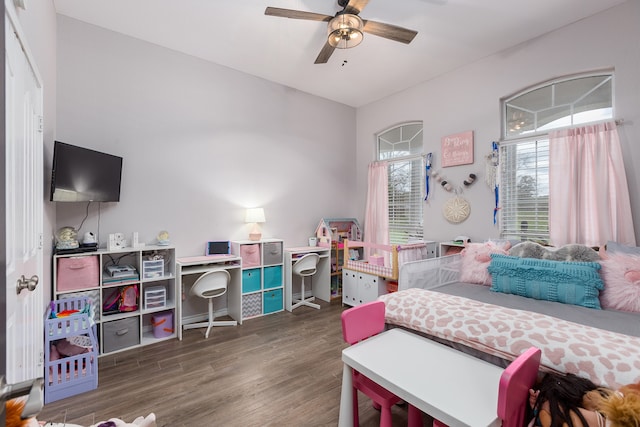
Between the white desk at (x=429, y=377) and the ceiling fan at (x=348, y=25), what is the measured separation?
233 cm

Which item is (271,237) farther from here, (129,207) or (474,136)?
(474,136)

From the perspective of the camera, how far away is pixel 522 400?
114 cm

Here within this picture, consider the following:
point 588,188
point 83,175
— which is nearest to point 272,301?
point 83,175

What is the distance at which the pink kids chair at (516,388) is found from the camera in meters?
1.00

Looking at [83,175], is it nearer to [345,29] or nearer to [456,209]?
[345,29]

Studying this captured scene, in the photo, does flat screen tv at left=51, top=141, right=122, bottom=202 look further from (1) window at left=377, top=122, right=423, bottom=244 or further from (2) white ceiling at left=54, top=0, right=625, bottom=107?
(1) window at left=377, top=122, right=423, bottom=244

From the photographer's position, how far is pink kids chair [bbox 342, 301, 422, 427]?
140 cm

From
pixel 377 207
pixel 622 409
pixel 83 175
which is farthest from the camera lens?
pixel 377 207

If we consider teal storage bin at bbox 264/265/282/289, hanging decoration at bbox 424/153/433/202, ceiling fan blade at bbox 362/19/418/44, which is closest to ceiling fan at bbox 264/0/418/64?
ceiling fan blade at bbox 362/19/418/44

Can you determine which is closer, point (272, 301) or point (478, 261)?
point (478, 261)

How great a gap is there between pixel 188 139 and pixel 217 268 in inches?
63.1

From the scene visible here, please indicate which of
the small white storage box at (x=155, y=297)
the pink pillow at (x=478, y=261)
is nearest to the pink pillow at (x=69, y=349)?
the small white storage box at (x=155, y=297)

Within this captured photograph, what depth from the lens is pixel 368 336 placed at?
5.67 ft

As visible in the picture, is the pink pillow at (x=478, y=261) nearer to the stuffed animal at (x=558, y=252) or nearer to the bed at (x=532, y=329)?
the stuffed animal at (x=558, y=252)
